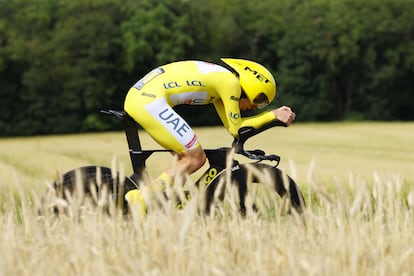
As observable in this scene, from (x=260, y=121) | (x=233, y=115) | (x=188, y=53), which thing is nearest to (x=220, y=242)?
(x=233, y=115)

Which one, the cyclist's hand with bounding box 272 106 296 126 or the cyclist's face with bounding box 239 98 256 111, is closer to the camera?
the cyclist's hand with bounding box 272 106 296 126

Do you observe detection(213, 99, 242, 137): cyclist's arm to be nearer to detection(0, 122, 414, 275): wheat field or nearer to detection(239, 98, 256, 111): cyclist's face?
detection(239, 98, 256, 111): cyclist's face

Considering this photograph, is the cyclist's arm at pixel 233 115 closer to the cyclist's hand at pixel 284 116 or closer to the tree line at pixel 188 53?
the cyclist's hand at pixel 284 116

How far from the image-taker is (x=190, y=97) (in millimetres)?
6734

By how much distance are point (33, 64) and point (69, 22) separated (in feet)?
12.8

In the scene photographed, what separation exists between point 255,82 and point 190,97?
54cm

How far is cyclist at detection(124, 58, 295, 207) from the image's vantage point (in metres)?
6.60

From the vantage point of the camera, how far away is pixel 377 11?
168 feet

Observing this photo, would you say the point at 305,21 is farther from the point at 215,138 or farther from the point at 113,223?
the point at 113,223

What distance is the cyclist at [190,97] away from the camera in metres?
6.60

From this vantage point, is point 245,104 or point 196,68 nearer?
point 196,68

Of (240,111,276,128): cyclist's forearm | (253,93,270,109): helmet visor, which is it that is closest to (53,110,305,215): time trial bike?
(240,111,276,128): cyclist's forearm

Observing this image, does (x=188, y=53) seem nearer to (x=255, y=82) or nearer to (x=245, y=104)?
(x=245, y=104)

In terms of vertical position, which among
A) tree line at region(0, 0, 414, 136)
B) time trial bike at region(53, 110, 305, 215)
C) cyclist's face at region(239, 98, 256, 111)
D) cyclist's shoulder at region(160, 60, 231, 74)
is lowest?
tree line at region(0, 0, 414, 136)
